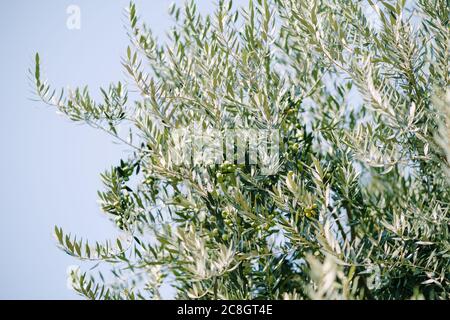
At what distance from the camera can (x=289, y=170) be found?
2.39 metres

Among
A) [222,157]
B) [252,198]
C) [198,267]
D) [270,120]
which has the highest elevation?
[270,120]

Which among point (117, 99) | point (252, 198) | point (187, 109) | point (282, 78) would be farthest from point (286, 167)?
point (117, 99)

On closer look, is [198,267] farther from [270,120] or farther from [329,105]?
[329,105]

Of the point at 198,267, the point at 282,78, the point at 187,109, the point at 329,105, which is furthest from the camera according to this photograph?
the point at 329,105

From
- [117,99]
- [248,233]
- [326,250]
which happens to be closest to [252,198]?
[248,233]

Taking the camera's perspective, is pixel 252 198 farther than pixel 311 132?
No

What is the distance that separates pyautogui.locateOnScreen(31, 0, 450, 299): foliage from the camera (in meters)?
2.15

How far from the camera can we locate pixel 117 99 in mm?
2656

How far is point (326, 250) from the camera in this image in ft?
6.31

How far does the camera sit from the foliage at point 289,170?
2150mm

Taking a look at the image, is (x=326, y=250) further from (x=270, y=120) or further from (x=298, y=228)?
(x=270, y=120)

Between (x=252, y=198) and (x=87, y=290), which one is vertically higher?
(x=252, y=198)

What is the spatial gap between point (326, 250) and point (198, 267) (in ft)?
1.58

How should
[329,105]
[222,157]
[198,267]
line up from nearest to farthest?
[198,267]
[222,157]
[329,105]
